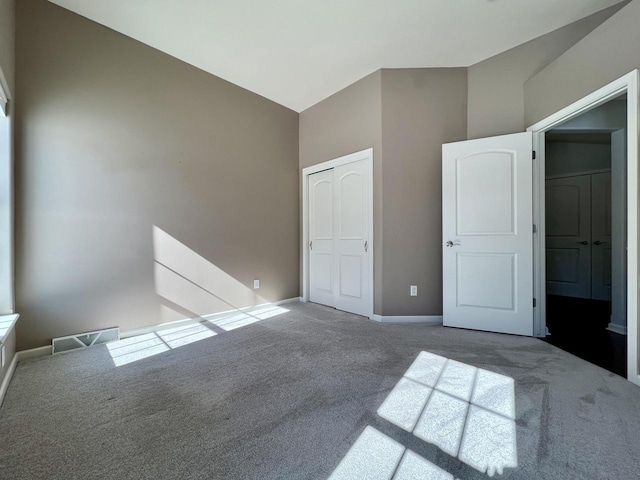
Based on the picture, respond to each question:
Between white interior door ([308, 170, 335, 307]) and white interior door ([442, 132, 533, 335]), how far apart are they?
1.47 meters

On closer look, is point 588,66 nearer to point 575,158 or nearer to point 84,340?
point 575,158

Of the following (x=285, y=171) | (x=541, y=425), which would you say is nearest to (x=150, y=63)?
(x=285, y=171)

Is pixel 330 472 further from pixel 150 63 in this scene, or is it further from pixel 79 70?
pixel 150 63

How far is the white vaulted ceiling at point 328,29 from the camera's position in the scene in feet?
7.73

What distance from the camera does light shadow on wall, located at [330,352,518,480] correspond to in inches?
45.4

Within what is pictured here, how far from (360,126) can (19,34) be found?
10.1 ft

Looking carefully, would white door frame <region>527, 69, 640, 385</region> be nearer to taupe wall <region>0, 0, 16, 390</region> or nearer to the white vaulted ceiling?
Answer: the white vaulted ceiling

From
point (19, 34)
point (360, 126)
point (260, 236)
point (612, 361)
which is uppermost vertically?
point (19, 34)

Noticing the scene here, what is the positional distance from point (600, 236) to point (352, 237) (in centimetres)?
430

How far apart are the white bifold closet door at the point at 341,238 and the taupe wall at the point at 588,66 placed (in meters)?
1.75

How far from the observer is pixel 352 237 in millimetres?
3656

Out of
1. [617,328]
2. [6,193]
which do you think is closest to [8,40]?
[6,193]

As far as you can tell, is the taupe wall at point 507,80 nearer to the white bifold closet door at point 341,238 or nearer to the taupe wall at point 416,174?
the taupe wall at point 416,174

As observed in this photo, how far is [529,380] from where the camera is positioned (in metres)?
1.87
